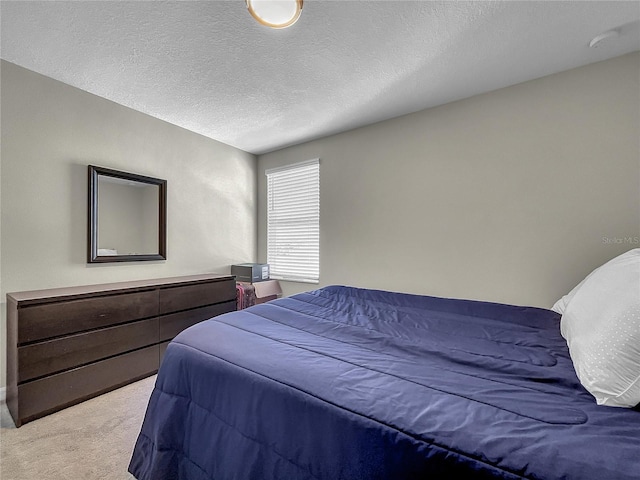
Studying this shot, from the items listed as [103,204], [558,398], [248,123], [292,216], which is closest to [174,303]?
[103,204]

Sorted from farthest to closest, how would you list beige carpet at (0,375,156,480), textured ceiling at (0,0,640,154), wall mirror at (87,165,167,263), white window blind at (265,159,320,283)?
1. white window blind at (265,159,320,283)
2. wall mirror at (87,165,167,263)
3. textured ceiling at (0,0,640,154)
4. beige carpet at (0,375,156,480)

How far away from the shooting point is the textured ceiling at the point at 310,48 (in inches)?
62.5

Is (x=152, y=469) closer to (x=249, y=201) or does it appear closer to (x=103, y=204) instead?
(x=103, y=204)

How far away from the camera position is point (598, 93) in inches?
78.2

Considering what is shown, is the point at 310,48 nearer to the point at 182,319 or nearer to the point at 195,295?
the point at 195,295

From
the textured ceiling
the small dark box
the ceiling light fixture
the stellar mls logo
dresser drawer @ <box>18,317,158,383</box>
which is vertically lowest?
dresser drawer @ <box>18,317,158,383</box>

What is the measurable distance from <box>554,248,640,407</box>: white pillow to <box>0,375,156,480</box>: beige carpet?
2.00 m

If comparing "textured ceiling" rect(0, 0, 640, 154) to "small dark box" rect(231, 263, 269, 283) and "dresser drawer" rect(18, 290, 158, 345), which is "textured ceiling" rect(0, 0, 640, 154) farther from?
"small dark box" rect(231, 263, 269, 283)

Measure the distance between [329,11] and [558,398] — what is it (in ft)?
6.66

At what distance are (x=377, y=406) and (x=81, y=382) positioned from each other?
233cm

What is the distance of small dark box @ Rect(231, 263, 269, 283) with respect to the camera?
141 inches

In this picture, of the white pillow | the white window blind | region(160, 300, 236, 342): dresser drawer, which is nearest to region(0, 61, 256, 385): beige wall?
region(160, 300, 236, 342): dresser drawer

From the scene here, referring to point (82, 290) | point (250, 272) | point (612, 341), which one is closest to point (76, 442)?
point (82, 290)

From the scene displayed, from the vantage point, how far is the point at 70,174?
2332 millimetres
